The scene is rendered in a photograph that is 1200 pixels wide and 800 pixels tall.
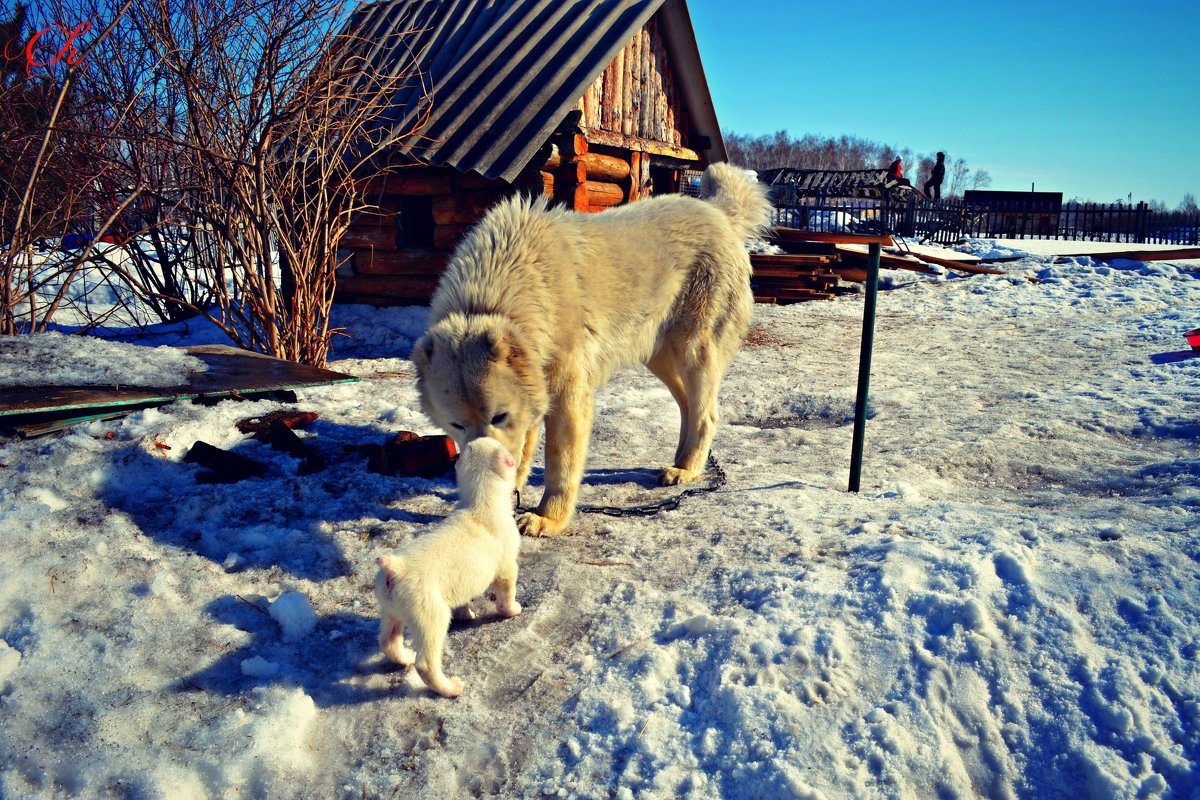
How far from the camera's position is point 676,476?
195 inches

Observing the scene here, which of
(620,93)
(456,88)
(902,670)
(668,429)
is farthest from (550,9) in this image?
(902,670)

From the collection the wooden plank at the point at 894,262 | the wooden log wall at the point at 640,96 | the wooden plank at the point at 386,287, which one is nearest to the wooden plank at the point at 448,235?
the wooden plank at the point at 386,287

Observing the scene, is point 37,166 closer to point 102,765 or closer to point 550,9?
point 102,765

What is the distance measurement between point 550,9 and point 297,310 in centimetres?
750

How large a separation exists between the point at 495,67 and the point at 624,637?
939cm

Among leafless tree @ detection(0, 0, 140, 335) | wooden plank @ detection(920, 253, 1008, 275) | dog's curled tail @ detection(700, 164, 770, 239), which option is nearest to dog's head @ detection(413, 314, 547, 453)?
dog's curled tail @ detection(700, 164, 770, 239)

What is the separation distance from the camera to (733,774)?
2.25 meters

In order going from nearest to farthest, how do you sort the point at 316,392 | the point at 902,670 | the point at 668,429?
1. the point at 902,670
2. the point at 316,392
3. the point at 668,429

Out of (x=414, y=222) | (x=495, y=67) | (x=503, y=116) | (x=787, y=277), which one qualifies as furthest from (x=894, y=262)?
(x=414, y=222)

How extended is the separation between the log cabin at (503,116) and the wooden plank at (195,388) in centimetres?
272

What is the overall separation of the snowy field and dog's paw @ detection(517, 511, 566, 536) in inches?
3.6

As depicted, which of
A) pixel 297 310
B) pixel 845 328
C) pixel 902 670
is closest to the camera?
pixel 902 670

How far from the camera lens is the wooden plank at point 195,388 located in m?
4.17

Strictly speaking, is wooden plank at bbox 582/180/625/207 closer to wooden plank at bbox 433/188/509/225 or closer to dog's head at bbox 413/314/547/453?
wooden plank at bbox 433/188/509/225
